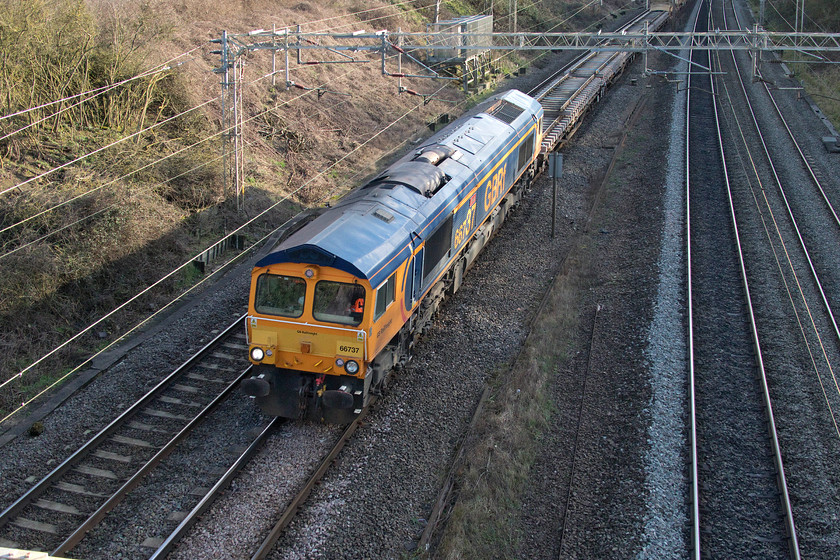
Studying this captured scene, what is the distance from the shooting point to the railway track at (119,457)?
8938mm

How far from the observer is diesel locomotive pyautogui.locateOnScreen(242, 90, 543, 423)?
10.3 m

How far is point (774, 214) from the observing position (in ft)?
65.5

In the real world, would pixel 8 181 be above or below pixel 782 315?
above

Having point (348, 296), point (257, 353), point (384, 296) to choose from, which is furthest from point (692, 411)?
point (257, 353)

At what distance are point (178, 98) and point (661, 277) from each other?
14947 mm

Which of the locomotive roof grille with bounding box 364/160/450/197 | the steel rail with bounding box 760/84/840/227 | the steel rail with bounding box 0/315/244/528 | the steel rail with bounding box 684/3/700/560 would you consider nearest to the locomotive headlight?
the steel rail with bounding box 0/315/244/528

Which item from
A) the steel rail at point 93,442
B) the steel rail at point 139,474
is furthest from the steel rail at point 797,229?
the steel rail at point 93,442

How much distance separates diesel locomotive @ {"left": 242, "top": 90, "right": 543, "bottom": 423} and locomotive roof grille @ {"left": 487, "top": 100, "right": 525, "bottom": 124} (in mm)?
6314

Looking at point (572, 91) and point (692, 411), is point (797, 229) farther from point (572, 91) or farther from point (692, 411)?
point (572, 91)

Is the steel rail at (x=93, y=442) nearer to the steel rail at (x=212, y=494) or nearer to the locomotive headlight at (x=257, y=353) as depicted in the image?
the steel rail at (x=212, y=494)

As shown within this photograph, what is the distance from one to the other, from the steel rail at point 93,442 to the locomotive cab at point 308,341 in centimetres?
217

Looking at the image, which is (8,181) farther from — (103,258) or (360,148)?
(360,148)

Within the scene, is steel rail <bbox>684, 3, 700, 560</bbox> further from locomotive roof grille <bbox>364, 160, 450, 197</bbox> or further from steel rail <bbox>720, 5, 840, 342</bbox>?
locomotive roof grille <bbox>364, 160, 450, 197</bbox>

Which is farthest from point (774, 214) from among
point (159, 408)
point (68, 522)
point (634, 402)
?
point (68, 522)
